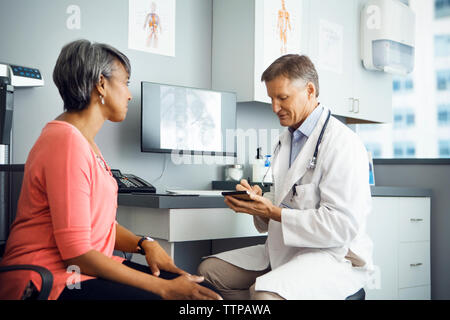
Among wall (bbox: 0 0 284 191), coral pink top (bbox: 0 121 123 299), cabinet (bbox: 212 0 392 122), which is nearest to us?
coral pink top (bbox: 0 121 123 299)

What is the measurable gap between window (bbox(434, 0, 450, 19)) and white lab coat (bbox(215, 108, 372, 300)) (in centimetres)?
246

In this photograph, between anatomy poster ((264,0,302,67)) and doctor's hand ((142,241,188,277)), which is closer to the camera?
doctor's hand ((142,241,188,277))

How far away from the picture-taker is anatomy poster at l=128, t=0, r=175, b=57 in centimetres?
248

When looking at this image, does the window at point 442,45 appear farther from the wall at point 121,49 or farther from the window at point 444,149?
the wall at point 121,49

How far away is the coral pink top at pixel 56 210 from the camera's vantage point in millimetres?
1166

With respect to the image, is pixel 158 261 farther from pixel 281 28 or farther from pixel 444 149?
pixel 444 149

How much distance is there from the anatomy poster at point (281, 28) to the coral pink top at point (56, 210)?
5.38 feet

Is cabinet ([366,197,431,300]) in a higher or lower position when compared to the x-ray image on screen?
lower

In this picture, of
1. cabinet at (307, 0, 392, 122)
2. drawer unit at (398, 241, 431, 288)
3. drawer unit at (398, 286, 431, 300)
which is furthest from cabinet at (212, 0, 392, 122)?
drawer unit at (398, 286, 431, 300)

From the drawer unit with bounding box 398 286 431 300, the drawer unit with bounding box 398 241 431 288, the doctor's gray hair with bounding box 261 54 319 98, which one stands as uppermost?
the doctor's gray hair with bounding box 261 54 319 98

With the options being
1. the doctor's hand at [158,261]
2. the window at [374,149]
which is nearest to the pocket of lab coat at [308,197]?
the doctor's hand at [158,261]

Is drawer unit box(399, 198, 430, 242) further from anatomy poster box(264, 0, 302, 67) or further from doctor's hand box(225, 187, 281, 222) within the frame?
doctor's hand box(225, 187, 281, 222)
